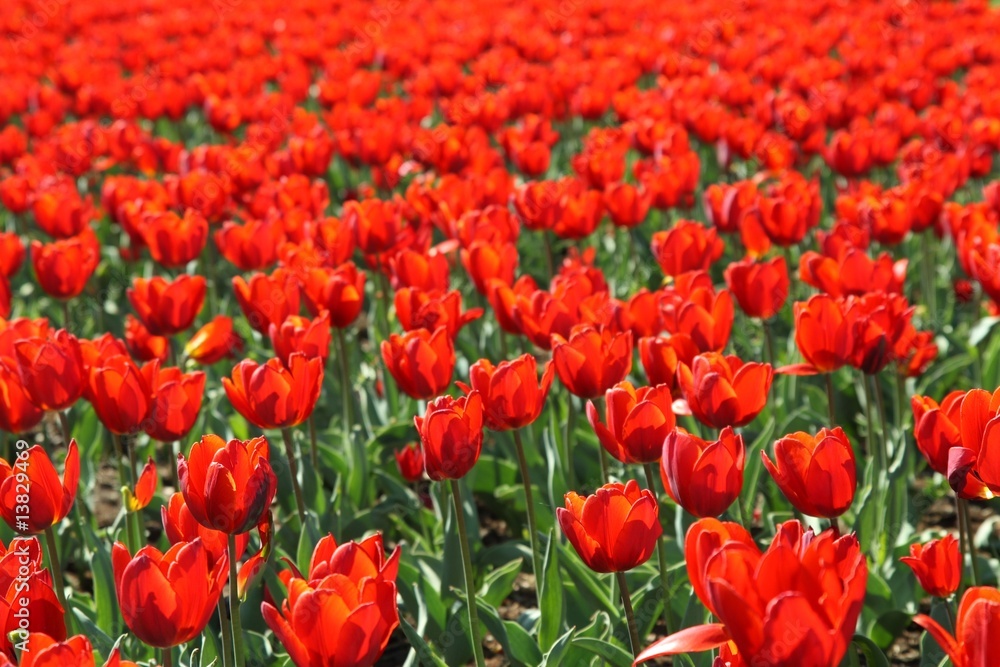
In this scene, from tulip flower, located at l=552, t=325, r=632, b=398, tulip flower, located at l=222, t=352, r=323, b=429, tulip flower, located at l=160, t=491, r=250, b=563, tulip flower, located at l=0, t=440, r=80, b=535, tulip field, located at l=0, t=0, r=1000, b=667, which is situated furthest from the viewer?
tulip flower, located at l=552, t=325, r=632, b=398

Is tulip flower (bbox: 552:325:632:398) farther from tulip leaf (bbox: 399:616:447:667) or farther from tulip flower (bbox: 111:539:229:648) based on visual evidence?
tulip flower (bbox: 111:539:229:648)

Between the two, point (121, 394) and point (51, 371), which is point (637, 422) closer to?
point (121, 394)

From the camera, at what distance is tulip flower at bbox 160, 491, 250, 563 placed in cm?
215

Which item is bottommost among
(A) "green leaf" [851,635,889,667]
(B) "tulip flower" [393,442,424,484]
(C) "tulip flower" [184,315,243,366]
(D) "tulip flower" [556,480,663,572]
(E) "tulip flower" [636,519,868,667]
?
(B) "tulip flower" [393,442,424,484]

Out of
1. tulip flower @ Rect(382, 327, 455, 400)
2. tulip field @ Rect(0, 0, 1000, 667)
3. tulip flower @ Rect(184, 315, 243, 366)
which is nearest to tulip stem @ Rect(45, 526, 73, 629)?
tulip field @ Rect(0, 0, 1000, 667)

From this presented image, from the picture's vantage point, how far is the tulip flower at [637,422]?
94.8 inches

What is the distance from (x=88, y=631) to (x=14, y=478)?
0.52 m

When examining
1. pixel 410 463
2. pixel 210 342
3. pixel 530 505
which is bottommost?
pixel 410 463

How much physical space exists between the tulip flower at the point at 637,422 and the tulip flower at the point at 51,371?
125 cm

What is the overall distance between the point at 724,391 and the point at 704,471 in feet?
1.32

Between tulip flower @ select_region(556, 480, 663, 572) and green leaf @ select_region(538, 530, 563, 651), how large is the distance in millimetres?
604

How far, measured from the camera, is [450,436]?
2326 millimetres

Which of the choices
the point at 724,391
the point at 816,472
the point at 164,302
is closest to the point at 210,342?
the point at 164,302

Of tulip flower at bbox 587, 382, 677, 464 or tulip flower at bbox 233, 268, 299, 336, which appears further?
tulip flower at bbox 233, 268, 299, 336
